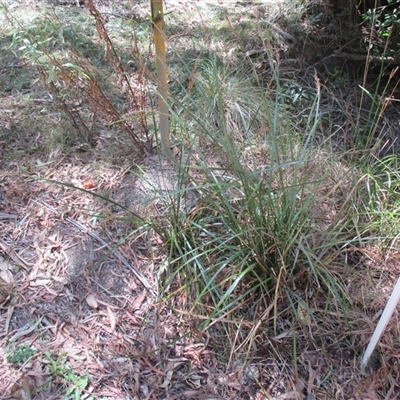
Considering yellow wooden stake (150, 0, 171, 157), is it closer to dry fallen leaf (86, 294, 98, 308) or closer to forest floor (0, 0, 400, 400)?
forest floor (0, 0, 400, 400)

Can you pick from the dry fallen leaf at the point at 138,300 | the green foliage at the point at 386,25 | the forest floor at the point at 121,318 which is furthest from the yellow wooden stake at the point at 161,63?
the green foliage at the point at 386,25

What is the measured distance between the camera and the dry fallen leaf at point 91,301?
5.93 feet

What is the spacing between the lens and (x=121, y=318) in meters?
1.79

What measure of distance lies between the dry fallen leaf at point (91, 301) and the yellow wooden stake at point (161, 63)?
67cm

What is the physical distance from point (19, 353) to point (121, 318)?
39 cm

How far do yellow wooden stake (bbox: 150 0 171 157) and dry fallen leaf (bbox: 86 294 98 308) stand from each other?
2.20ft

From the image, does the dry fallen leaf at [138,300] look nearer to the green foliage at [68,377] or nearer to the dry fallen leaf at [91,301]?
the dry fallen leaf at [91,301]

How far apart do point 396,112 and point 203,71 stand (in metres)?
1.41

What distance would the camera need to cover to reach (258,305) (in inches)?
69.0

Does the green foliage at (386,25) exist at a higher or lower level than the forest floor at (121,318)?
higher

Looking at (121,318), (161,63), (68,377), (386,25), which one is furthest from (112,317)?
(386,25)

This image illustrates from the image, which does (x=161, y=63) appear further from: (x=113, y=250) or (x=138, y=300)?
(x=138, y=300)

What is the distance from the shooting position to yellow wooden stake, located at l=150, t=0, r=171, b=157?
185 centimetres

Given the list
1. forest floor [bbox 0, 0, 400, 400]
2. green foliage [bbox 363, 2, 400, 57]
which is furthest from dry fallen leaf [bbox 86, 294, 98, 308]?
green foliage [bbox 363, 2, 400, 57]
